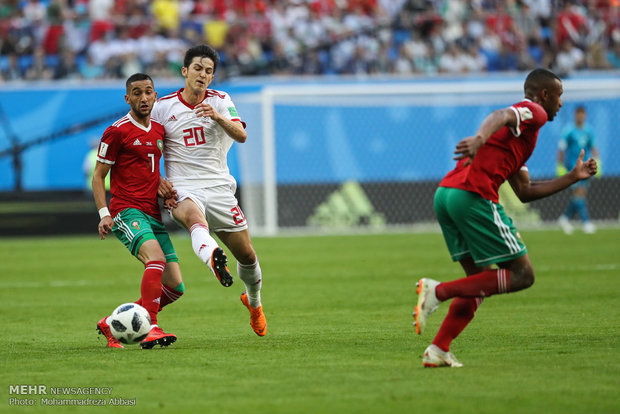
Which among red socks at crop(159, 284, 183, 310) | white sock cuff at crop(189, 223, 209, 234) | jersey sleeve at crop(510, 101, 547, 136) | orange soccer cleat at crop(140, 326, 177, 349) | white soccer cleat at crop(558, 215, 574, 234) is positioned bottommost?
white soccer cleat at crop(558, 215, 574, 234)

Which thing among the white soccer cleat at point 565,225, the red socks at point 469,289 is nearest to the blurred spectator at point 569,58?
the white soccer cleat at point 565,225

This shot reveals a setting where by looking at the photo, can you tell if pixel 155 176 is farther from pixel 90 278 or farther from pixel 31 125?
pixel 31 125

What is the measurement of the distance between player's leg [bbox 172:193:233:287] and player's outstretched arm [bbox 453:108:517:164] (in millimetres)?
1943

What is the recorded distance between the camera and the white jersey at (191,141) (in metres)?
7.80

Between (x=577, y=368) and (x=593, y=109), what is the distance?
717 inches

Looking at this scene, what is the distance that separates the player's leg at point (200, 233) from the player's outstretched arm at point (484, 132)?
6.37 feet

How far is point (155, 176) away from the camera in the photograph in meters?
7.71

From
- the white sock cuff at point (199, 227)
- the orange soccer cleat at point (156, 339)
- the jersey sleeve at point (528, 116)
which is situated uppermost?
the jersey sleeve at point (528, 116)

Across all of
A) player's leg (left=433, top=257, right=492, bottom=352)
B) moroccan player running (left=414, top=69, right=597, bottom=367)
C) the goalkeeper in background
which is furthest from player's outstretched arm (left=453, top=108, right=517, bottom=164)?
the goalkeeper in background

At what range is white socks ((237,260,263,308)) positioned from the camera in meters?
8.09

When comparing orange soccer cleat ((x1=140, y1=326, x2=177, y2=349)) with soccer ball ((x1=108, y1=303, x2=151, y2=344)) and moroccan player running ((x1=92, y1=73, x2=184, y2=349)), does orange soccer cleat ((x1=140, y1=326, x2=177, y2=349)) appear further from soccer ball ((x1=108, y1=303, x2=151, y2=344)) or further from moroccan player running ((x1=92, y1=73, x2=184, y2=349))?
soccer ball ((x1=108, y1=303, x2=151, y2=344))

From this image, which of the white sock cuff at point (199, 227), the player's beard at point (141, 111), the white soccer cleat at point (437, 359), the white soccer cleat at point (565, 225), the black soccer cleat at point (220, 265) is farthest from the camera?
the white soccer cleat at point (565, 225)

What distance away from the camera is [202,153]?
784cm

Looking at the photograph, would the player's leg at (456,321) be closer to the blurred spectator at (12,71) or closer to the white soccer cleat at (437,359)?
the white soccer cleat at (437,359)
